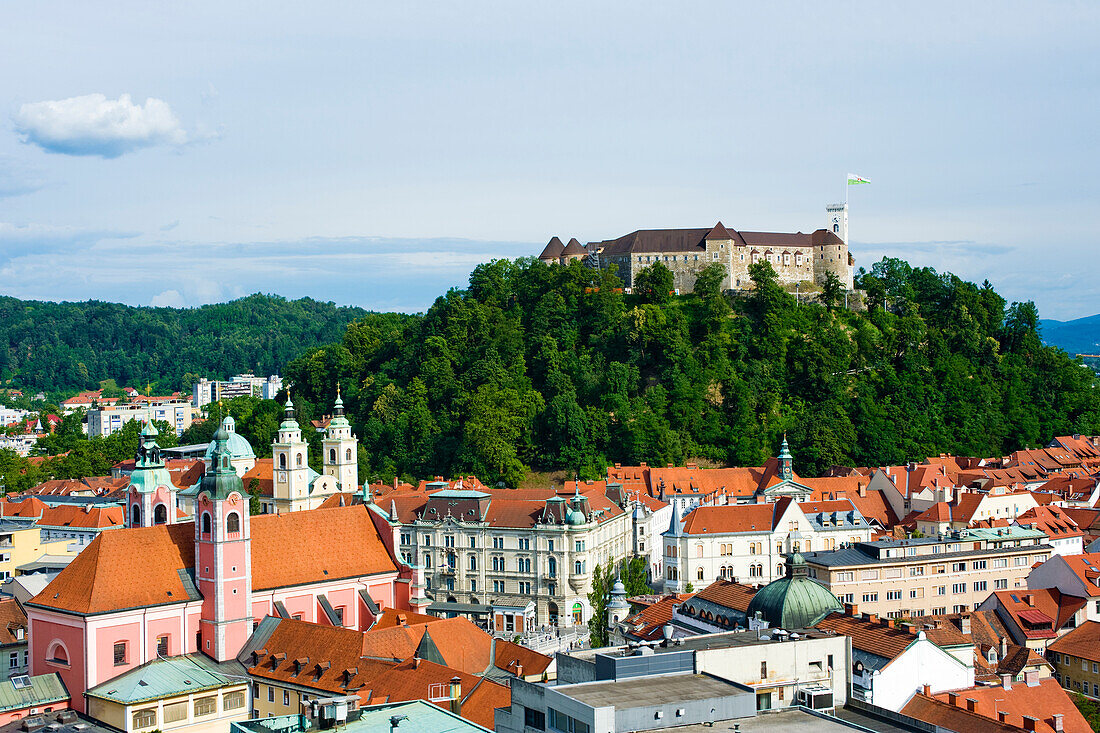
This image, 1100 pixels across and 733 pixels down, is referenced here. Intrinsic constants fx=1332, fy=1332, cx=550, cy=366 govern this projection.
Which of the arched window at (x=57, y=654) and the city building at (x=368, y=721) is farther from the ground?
the city building at (x=368, y=721)

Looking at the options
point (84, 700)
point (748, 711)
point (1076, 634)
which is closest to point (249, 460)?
point (84, 700)

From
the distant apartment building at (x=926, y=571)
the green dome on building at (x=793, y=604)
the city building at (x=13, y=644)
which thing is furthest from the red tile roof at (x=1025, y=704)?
the city building at (x=13, y=644)

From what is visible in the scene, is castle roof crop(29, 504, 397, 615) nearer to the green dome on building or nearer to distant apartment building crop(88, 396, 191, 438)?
the green dome on building

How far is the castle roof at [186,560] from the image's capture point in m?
46.8

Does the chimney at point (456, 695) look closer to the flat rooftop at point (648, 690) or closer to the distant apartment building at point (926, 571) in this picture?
the flat rooftop at point (648, 690)

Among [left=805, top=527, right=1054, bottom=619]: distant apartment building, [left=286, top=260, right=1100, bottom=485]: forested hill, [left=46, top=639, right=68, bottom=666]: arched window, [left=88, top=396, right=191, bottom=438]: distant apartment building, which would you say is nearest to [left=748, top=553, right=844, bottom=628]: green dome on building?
[left=805, top=527, right=1054, bottom=619]: distant apartment building

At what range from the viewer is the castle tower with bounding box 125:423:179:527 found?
5644 centimetres

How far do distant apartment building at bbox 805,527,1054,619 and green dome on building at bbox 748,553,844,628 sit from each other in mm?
14911

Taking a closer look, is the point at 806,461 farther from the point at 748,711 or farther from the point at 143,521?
the point at 748,711

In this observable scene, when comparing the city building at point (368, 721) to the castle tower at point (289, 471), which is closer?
the city building at point (368, 721)

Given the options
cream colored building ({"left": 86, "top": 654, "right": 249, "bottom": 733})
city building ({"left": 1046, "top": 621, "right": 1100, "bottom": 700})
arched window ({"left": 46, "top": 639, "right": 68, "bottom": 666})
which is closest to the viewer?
cream colored building ({"left": 86, "top": 654, "right": 249, "bottom": 733})

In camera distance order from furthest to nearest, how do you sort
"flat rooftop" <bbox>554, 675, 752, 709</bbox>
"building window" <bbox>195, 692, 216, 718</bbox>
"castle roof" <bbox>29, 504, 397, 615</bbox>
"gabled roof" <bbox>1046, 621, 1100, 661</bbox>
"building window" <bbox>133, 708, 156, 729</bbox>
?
1. "gabled roof" <bbox>1046, 621, 1100, 661</bbox>
2. "castle roof" <bbox>29, 504, 397, 615</bbox>
3. "building window" <bbox>195, 692, 216, 718</bbox>
4. "building window" <bbox>133, 708, 156, 729</bbox>
5. "flat rooftop" <bbox>554, 675, 752, 709</bbox>

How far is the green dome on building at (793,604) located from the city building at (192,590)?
52.9 ft

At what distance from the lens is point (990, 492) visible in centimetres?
8231
